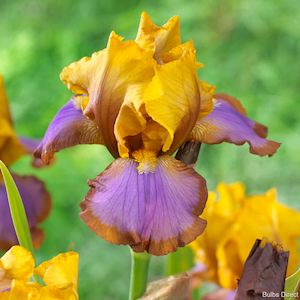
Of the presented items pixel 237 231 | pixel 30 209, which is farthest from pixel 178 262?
pixel 30 209

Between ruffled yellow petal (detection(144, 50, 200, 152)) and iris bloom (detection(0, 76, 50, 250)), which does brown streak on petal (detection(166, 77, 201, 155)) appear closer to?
ruffled yellow petal (detection(144, 50, 200, 152))

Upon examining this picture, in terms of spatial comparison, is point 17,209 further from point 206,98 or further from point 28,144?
point 28,144

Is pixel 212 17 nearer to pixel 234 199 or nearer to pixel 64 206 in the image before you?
pixel 64 206

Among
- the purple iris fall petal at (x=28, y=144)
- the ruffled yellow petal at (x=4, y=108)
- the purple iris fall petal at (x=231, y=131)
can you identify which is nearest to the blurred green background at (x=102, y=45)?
the purple iris fall petal at (x=28, y=144)

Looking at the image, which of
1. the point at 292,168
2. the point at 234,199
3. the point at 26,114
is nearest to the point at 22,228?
the point at 234,199

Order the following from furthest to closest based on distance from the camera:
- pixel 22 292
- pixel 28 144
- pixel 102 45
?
pixel 102 45, pixel 28 144, pixel 22 292

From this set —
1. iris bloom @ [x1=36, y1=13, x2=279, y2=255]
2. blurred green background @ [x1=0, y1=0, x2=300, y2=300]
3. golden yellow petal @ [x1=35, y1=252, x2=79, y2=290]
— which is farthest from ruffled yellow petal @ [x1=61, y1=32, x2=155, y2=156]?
blurred green background @ [x1=0, y1=0, x2=300, y2=300]
